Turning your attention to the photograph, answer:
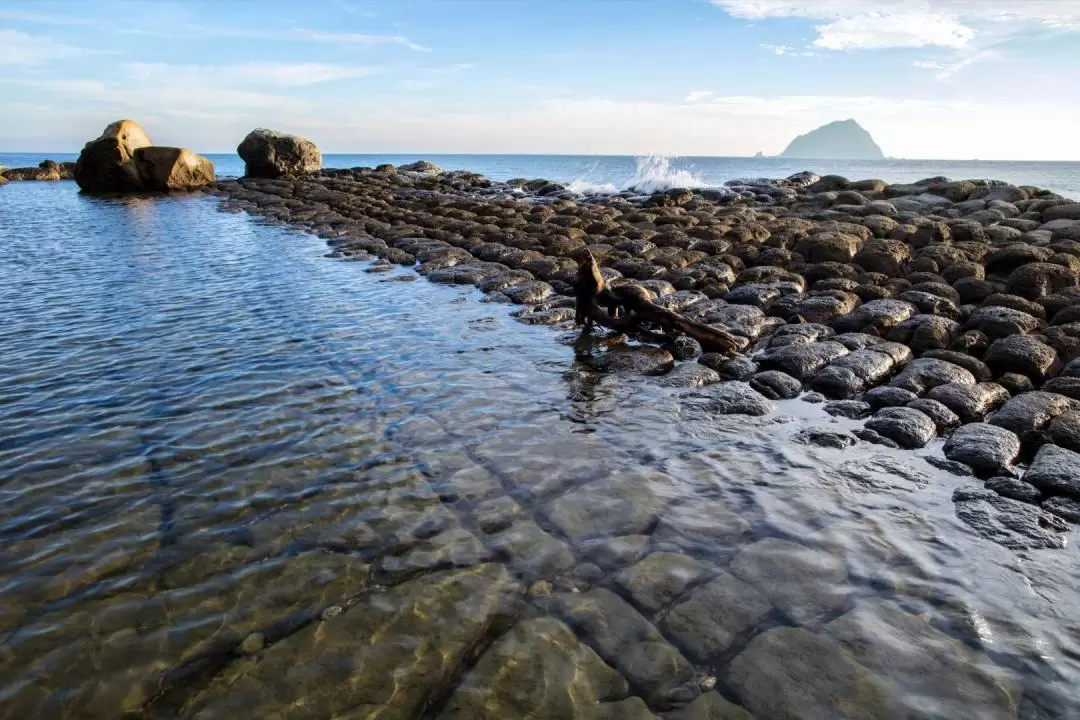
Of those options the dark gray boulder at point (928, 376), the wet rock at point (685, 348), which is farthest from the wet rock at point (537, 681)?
the wet rock at point (685, 348)

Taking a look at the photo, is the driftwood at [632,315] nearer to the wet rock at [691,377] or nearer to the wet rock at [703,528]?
the wet rock at [691,377]

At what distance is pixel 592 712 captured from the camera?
3.71m

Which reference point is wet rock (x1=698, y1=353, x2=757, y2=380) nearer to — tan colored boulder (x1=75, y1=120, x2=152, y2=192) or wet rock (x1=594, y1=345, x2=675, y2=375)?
wet rock (x1=594, y1=345, x2=675, y2=375)

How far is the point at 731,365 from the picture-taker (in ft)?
32.3

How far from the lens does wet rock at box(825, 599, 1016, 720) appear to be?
3.83 m

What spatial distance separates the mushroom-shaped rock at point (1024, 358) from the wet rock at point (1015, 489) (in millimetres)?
3498

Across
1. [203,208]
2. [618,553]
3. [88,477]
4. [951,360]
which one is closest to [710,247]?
[951,360]

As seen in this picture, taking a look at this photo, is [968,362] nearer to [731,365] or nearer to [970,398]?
[970,398]

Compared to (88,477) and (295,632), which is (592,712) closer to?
(295,632)

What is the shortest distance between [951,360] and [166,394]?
11.4 meters

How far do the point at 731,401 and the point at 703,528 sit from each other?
131 inches

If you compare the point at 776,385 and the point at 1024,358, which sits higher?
the point at 1024,358

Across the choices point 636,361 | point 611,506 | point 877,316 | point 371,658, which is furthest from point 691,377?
point 371,658

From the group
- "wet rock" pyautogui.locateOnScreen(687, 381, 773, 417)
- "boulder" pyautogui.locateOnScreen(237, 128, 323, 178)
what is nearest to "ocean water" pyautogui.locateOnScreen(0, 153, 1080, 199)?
"boulder" pyautogui.locateOnScreen(237, 128, 323, 178)
